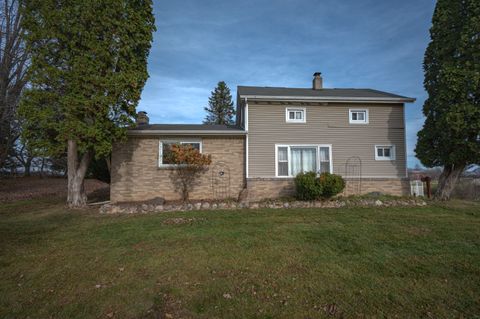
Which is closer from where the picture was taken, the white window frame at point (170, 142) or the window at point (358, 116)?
the white window frame at point (170, 142)

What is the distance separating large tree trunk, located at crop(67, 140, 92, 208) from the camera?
34.0 ft

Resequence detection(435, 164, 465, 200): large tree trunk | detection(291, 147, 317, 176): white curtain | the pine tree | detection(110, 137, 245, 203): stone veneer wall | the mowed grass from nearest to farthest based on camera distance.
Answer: the mowed grass, detection(435, 164, 465, 200): large tree trunk, detection(110, 137, 245, 203): stone veneer wall, detection(291, 147, 317, 176): white curtain, the pine tree

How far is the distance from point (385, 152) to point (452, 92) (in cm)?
364

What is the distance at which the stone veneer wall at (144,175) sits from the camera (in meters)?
11.6

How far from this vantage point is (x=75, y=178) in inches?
415

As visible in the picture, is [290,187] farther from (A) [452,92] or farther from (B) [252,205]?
(A) [452,92]

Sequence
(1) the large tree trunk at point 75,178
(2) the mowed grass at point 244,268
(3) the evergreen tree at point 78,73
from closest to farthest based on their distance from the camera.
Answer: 1. (2) the mowed grass at point 244,268
2. (3) the evergreen tree at point 78,73
3. (1) the large tree trunk at point 75,178

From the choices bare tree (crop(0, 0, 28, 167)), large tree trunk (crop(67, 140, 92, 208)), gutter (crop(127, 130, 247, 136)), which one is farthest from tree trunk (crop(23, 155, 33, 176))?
gutter (crop(127, 130, 247, 136))

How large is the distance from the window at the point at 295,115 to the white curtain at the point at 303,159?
1.41 m

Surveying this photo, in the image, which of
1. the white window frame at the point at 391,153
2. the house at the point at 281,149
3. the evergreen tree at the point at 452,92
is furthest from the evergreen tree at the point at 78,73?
the evergreen tree at the point at 452,92

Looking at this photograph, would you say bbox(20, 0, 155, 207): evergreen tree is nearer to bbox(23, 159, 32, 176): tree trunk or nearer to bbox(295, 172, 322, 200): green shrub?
bbox(295, 172, 322, 200): green shrub

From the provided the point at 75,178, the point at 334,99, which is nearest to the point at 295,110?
the point at 334,99

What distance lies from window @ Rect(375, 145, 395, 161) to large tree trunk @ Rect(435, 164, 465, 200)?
2.36m

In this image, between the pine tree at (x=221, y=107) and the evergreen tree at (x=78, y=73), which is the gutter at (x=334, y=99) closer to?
the evergreen tree at (x=78, y=73)
